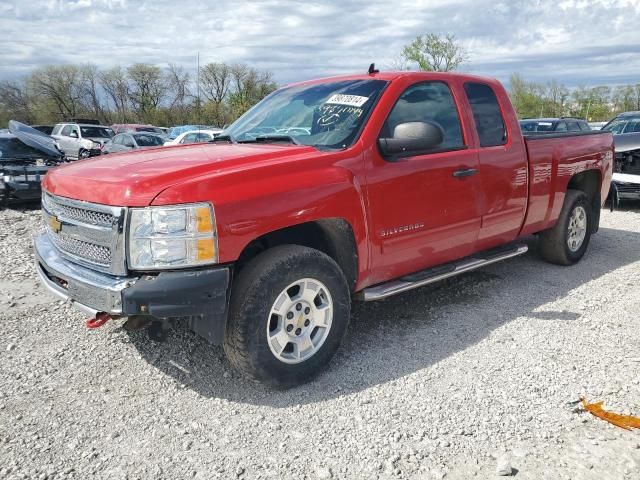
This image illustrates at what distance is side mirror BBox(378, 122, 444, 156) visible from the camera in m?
3.49

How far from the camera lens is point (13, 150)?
34.8 ft

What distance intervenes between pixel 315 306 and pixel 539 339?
5.89ft

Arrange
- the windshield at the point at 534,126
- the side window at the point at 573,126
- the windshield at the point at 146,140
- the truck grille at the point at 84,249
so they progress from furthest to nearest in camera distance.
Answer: the windshield at the point at 146,140 < the side window at the point at 573,126 < the windshield at the point at 534,126 < the truck grille at the point at 84,249

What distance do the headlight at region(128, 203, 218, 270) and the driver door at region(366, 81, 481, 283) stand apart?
118 centimetres

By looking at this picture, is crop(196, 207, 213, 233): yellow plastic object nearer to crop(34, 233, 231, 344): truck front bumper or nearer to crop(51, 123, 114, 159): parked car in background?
crop(34, 233, 231, 344): truck front bumper

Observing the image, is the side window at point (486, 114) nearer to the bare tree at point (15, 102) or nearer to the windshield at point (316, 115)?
the windshield at point (316, 115)

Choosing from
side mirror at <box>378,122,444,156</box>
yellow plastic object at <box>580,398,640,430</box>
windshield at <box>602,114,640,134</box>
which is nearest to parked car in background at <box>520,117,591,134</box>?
windshield at <box>602,114,640,134</box>

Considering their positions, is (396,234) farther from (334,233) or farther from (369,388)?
(369,388)

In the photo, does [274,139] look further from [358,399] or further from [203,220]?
[358,399]

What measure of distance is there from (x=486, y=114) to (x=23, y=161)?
946 cm

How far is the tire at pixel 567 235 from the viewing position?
219 inches

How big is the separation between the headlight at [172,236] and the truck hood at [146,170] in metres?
0.10

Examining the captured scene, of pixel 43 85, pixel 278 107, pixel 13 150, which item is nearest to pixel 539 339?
pixel 278 107

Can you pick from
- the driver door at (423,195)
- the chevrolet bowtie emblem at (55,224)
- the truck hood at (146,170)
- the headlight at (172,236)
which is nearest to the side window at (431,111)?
the driver door at (423,195)
